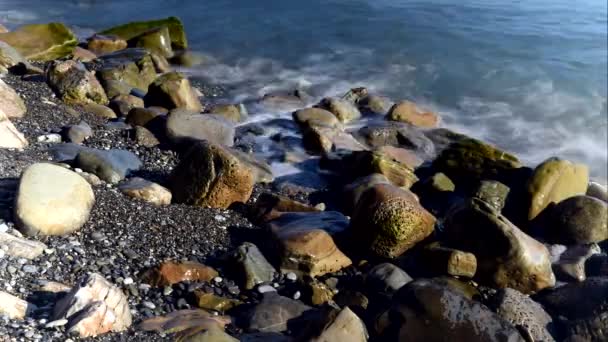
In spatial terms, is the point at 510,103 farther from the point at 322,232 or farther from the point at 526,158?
the point at 322,232

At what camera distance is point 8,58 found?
29.8 feet

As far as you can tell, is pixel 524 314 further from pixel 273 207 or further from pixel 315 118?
pixel 315 118

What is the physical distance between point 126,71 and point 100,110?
1.69 metres

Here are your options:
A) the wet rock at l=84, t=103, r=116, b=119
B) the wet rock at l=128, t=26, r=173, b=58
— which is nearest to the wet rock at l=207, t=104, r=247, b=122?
the wet rock at l=84, t=103, r=116, b=119

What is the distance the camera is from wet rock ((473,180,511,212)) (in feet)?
23.5

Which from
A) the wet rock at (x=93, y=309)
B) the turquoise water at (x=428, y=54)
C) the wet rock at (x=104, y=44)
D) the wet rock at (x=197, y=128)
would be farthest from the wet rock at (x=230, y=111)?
the wet rock at (x=93, y=309)

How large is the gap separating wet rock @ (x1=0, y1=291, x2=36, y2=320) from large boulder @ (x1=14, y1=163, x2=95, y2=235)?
3.09 feet

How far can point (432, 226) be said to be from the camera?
597 cm

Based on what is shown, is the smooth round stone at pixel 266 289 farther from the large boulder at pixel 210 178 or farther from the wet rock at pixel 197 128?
the wet rock at pixel 197 128

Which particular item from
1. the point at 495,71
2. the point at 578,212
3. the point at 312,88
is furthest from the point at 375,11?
the point at 578,212

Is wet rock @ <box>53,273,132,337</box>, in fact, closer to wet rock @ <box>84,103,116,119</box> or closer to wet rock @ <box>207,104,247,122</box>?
wet rock @ <box>84,103,116,119</box>

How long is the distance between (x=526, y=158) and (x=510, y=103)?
2.49 meters

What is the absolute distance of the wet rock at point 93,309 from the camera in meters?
3.84

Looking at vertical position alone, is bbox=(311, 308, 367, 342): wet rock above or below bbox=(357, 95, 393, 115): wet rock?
above
